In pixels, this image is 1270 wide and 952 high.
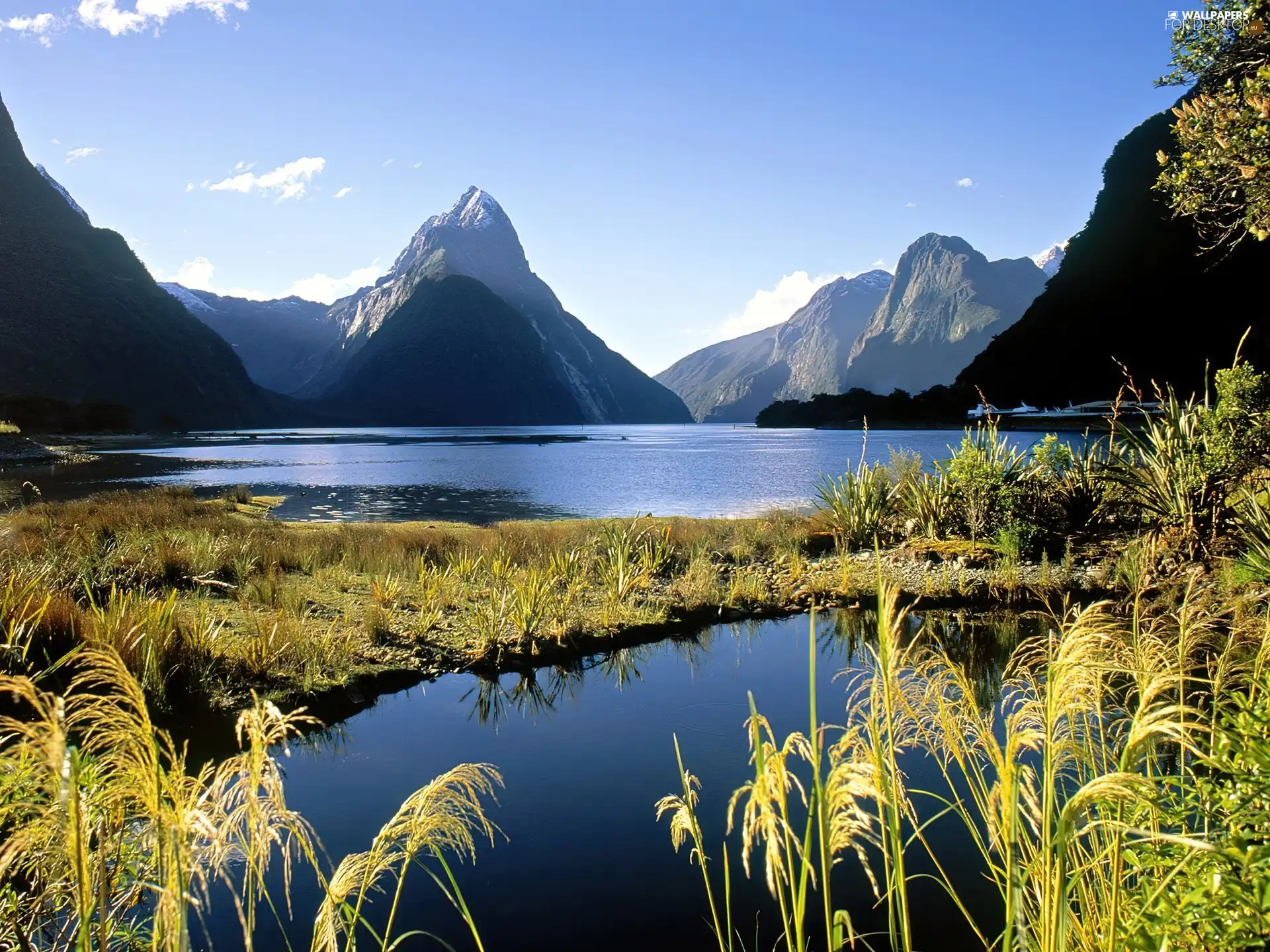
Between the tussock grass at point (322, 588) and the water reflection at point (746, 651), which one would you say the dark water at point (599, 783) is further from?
the tussock grass at point (322, 588)

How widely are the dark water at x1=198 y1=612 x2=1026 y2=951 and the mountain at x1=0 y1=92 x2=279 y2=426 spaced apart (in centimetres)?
11389

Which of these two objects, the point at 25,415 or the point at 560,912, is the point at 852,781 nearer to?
the point at 560,912

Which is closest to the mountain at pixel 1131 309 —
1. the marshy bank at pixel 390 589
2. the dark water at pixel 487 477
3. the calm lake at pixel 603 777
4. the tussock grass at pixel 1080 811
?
the dark water at pixel 487 477

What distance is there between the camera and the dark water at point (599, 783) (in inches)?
180

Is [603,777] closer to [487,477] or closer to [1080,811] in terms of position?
[1080,811]

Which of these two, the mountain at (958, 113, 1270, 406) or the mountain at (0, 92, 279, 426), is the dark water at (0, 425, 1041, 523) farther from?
the mountain at (0, 92, 279, 426)

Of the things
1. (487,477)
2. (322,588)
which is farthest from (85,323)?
(322,588)

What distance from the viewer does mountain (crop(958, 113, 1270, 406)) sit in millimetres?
78938

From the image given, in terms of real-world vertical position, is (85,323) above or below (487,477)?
above

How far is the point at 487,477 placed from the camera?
173 ft

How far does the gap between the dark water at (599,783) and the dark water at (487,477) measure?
8228 mm

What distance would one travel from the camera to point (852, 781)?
1864mm

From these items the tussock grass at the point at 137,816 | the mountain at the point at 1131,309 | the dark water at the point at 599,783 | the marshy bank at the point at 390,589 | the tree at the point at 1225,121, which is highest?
the mountain at the point at 1131,309

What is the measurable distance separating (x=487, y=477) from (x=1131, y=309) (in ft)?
251
